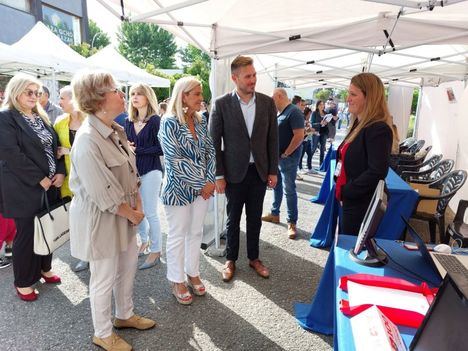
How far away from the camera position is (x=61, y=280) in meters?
3.05

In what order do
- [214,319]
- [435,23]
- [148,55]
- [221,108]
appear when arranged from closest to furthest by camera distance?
[214,319] < [221,108] < [435,23] < [148,55]

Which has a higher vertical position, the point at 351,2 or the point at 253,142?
the point at 351,2

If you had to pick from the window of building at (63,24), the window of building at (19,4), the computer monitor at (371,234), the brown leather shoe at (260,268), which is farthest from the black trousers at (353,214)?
the window of building at (63,24)

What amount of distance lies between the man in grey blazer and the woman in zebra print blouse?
0.25m

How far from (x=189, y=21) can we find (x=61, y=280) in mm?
2686

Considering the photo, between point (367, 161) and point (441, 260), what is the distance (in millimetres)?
810

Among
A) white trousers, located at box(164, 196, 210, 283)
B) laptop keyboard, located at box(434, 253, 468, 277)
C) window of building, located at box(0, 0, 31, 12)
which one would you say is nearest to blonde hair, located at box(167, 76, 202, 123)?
white trousers, located at box(164, 196, 210, 283)

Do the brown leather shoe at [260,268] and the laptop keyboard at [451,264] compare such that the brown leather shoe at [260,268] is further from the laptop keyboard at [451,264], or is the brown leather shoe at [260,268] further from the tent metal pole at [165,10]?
the tent metal pole at [165,10]

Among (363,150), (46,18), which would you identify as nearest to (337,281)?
(363,150)

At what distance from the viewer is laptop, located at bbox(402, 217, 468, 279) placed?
156cm

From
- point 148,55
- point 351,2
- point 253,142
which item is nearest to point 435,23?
point 351,2

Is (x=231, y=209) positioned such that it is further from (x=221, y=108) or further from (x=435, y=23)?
(x=435, y=23)

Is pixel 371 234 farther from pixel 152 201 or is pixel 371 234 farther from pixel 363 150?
pixel 152 201

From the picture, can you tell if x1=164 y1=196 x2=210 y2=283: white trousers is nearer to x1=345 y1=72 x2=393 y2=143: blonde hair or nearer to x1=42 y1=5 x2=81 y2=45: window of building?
x1=345 y1=72 x2=393 y2=143: blonde hair
